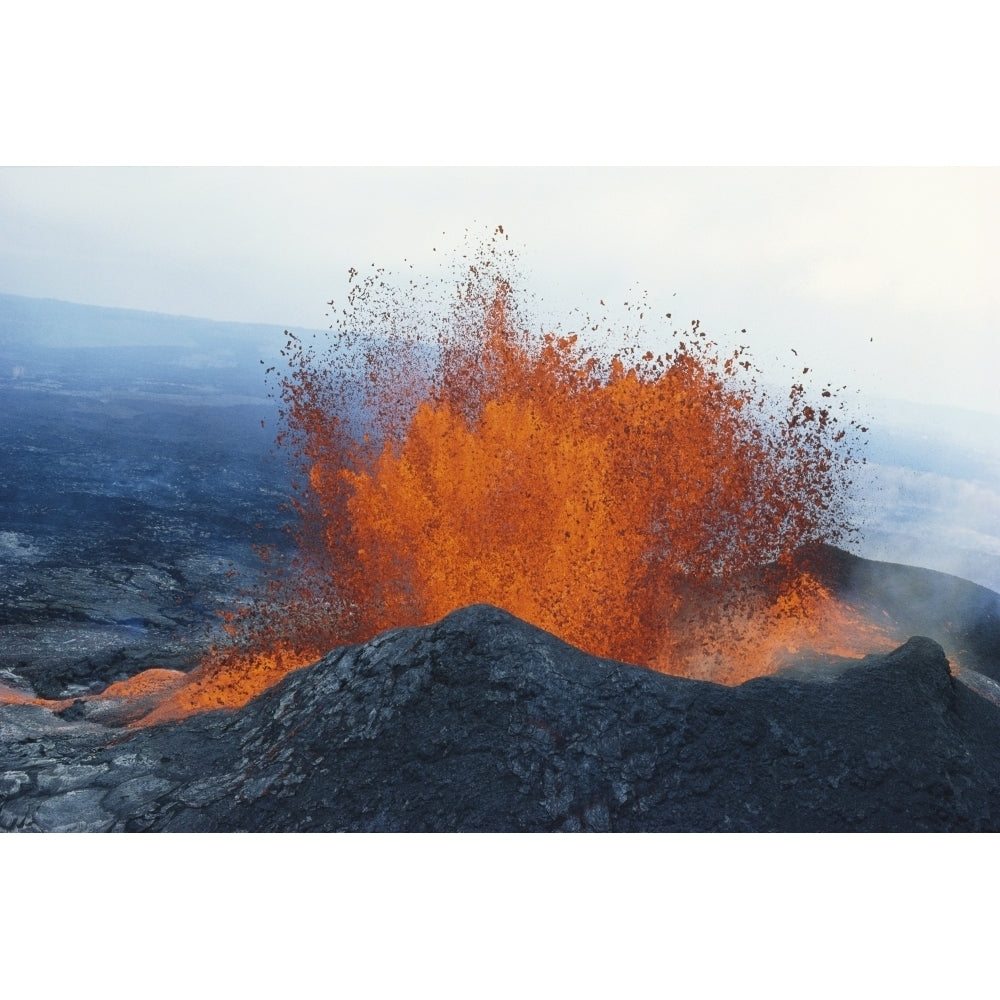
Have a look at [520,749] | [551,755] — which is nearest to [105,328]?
[520,749]

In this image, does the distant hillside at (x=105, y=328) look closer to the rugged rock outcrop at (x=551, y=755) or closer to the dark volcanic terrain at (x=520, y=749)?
the dark volcanic terrain at (x=520, y=749)

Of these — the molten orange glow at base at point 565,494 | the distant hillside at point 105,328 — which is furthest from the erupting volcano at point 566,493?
the distant hillside at point 105,328

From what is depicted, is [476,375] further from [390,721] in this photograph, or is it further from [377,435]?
[390,721]

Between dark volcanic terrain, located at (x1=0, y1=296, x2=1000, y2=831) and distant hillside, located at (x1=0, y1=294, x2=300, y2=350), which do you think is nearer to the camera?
dark volcanic terrain, located at (x1=0, y1=296, x2=1000, y2=831)

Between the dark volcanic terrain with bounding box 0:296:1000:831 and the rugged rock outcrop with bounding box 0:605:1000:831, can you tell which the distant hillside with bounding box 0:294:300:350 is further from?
the rugged rock outcrop with bounding box 0:605:1000:831

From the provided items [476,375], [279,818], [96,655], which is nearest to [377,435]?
[476,375]

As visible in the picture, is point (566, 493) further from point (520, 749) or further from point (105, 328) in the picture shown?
point (105, 328)

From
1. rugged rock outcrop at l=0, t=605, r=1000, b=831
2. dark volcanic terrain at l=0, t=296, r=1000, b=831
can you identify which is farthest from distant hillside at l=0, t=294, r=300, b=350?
rugged rock outcrop at l=0, t=605, r=1000, b=831
